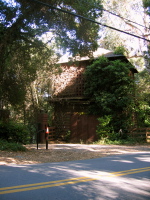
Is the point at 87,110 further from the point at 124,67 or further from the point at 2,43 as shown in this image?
the point at 2,43

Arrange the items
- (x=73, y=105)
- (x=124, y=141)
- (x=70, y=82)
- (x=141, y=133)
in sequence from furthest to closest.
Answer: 1. (x=70, y=82)
2. (x=73, y=105)
3. (x=141, y=133)
4. (x=124, y=141)

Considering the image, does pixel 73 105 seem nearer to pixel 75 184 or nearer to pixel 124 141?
pixel 124 141

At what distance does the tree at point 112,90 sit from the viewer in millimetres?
18625

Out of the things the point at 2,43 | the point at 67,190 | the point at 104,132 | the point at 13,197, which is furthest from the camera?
the point at 104,132

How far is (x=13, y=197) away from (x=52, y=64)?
12.3 metres

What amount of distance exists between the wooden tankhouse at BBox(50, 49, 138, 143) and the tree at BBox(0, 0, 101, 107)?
5.89 m

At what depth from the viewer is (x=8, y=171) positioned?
743 cm

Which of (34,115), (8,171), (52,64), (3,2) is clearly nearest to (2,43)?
(3,2)

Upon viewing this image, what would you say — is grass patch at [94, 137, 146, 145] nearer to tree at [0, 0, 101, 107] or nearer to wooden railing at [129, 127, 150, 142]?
wooden railing at [129, 127, 150, 142]

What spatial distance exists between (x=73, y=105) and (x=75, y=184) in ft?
50.1

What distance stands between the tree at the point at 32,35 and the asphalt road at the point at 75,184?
772 cm

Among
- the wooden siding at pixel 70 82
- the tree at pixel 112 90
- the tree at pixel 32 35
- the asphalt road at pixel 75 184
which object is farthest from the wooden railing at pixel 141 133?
the asphalt road at pixel 75 184

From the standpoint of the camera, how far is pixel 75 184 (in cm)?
595

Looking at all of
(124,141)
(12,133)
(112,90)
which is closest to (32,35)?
(12,133)
